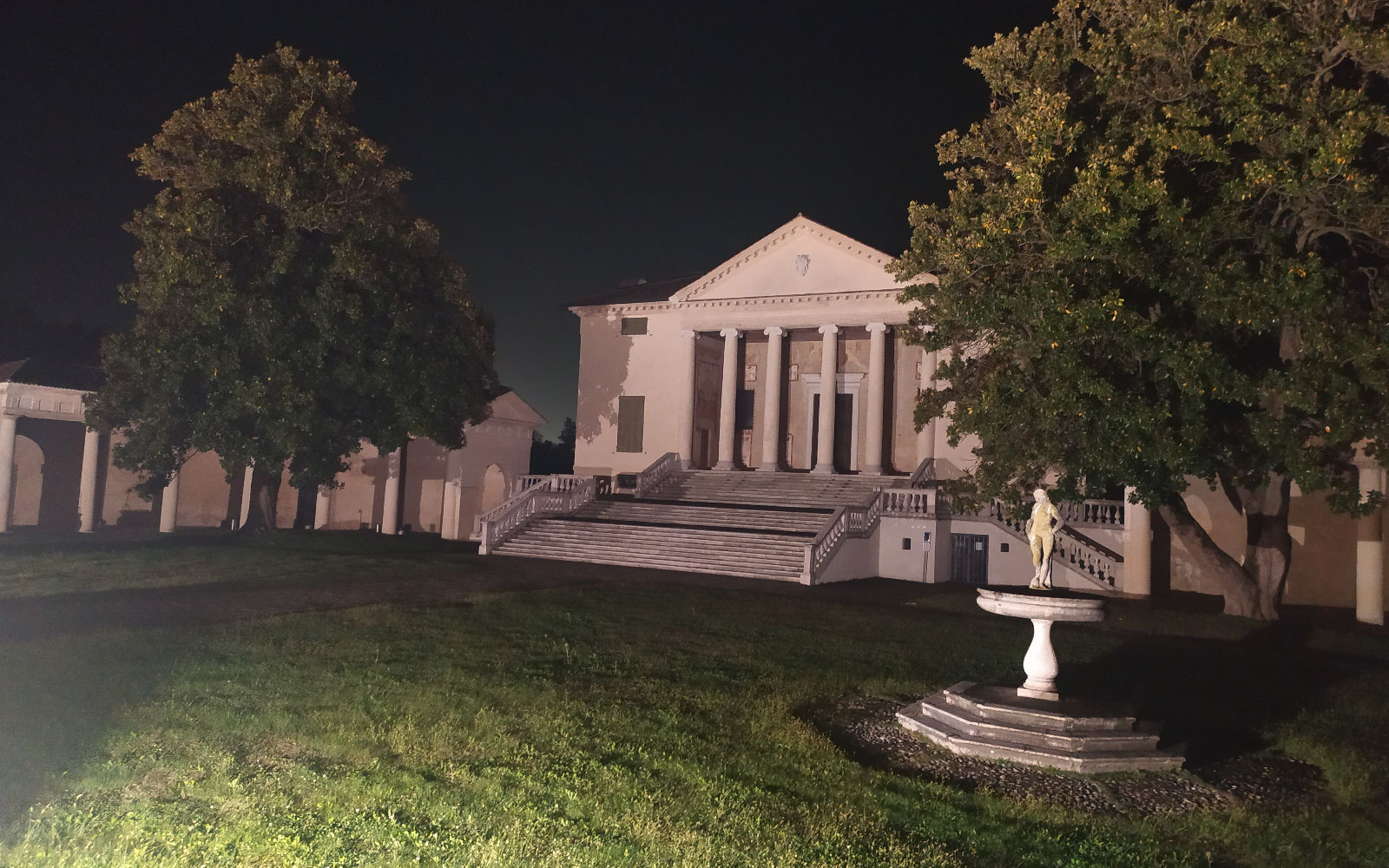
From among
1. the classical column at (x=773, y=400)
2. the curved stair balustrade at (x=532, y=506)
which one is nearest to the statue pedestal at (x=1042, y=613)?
the curved stair balustrade at (x=532, y=506)

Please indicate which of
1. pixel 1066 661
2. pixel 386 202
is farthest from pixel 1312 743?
pixel 386 202

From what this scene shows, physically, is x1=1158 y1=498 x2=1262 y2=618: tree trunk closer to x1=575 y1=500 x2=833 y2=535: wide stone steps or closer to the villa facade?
the villa facade

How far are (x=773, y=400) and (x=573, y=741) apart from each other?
24.7 m

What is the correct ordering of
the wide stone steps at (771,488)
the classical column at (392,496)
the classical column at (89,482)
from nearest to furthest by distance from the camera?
the wide stone steps at (771,488) → the classical column at (89,482) → the classical column at (392,496)

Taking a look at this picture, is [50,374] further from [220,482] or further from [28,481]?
[220,482]

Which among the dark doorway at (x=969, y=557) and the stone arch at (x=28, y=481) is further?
the stone arch at (x=28, y=481)

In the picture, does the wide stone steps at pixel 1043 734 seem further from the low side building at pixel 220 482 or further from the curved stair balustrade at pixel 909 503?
the low side building at pixel 220 482

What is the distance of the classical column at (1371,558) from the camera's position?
64.0 ft

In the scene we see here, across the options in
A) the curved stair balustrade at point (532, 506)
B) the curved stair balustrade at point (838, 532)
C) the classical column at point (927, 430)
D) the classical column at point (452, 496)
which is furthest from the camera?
the classical column at point (452, 496)

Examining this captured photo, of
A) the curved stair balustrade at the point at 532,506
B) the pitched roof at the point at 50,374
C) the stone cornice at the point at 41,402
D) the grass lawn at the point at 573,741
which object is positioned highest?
the pitched roof at the point at 50,374

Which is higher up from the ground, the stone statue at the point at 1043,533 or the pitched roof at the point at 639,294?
the pitched roof at the point at 639,294

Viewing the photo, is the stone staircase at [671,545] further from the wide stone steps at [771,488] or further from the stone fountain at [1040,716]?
the stone fountain at [1040,716]

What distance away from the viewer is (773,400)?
104 ft

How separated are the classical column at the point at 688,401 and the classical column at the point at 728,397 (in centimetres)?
118
